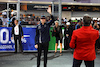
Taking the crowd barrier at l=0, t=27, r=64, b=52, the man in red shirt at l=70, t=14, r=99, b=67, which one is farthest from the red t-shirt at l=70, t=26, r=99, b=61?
the crowd barrier at l=0, t=27, r=64, b=52

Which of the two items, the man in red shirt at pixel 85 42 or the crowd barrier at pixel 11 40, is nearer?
the man in red shirt at pixel 85 42

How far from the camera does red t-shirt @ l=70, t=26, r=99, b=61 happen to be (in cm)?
397

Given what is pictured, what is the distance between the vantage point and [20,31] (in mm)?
9734

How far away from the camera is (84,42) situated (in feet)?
13.1

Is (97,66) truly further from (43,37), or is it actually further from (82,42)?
(82,42)

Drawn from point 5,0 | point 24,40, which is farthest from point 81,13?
point 24,40

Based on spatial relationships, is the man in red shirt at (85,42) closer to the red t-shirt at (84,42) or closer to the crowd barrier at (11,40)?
the red t-shirt at (84,42)

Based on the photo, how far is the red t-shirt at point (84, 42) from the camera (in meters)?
3.97

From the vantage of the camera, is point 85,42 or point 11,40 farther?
point 11,40

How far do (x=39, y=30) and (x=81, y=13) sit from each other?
2547 cm

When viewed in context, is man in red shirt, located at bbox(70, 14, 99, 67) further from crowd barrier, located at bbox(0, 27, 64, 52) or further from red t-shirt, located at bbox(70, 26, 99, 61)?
crowd barrier, located at bbox(0, 27, 64, 52)

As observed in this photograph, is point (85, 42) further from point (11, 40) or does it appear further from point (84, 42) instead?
point (11, 40)

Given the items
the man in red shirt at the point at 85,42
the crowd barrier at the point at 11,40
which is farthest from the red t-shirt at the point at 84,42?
the crowd barrier at the point at 11,40

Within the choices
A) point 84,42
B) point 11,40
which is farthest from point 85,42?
point 11,40
